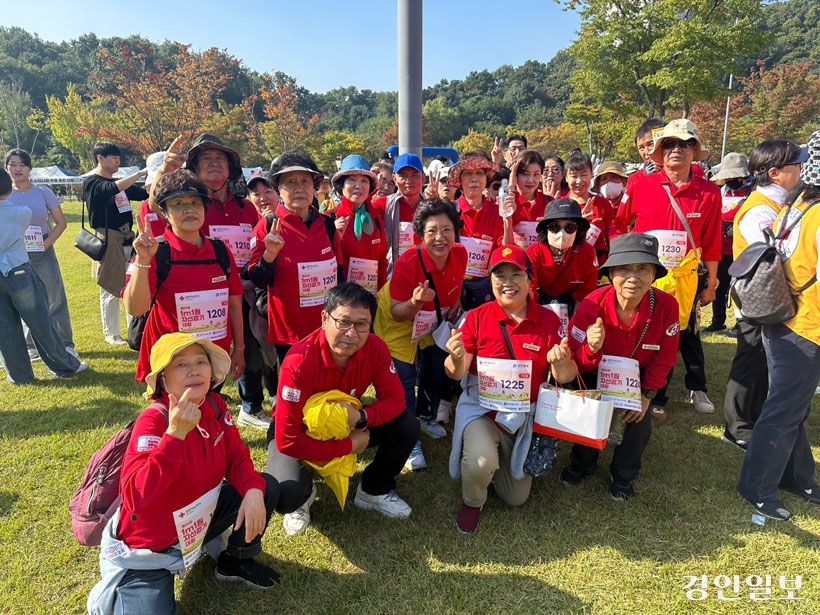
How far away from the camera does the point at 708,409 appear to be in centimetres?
441

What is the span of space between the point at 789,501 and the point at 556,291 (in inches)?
84.6

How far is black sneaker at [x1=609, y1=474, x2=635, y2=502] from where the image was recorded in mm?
3273

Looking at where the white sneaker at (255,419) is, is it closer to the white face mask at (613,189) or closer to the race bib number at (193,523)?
the race bib number at (193,523)

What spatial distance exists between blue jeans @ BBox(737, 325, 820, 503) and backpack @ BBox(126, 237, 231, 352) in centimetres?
365

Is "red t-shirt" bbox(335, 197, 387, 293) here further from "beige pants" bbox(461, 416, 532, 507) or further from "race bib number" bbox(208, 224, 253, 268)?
"beige pants" bbox(461, 416, 532, 507)

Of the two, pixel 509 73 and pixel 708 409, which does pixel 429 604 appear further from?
pixel 509 73

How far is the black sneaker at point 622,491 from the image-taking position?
3.27 metres

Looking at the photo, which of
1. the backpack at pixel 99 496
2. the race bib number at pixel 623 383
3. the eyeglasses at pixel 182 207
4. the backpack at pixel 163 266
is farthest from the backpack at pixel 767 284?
the eyeglasses at pixel 182 207

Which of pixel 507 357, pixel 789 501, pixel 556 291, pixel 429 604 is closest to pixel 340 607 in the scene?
pixel 429 604

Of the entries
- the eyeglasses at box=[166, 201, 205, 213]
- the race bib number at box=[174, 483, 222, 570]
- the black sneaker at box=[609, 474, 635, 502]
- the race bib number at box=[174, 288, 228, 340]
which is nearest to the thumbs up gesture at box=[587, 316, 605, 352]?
the black sneaker at box=[609, 474, 635, 502]

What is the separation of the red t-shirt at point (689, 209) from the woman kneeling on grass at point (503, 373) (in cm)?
158

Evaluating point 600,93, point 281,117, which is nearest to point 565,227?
point 600,93

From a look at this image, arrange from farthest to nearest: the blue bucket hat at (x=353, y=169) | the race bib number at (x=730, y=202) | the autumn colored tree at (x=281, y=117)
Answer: the autumn colored tree at (x=281, y=117)
the race bib number at (x=730, y=202)
the blue bucket hat at (x=353, y=169)

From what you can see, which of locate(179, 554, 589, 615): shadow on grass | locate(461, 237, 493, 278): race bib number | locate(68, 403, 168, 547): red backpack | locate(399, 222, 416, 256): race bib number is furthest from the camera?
locate(399, 222, 416, 256): race bib number
